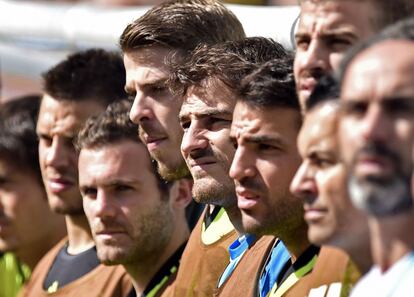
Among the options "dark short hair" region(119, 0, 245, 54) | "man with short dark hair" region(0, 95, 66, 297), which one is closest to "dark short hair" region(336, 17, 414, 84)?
"dark short hair" region(119, 0, 245, 54)

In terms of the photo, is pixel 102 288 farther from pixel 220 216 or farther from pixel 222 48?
pixel 222 48

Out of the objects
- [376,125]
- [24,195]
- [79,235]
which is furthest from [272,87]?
[24,195]

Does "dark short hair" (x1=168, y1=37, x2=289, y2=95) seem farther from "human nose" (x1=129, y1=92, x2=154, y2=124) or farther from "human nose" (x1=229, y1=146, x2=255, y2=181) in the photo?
"human nose" (x1=229, y1=146, x2=255, y2=181)

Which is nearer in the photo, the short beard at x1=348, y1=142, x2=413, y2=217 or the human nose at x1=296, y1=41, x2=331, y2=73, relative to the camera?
the short beard at x1=348, y1=142, x2=413, y2=217

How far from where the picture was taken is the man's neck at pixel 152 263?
544 centimetres

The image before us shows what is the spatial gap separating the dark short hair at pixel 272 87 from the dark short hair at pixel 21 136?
270 cm

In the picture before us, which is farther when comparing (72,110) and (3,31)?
(3,31)


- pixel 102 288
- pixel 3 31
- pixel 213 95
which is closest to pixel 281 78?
pixel 213 95

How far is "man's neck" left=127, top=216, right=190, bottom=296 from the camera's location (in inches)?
214

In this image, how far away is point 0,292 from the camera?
706cm

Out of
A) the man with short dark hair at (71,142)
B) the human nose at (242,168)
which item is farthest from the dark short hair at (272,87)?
the man with short dark hair at (71,142)

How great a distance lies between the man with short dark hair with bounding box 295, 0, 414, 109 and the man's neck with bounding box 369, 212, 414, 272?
636 millimetres

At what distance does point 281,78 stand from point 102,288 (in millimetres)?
1851

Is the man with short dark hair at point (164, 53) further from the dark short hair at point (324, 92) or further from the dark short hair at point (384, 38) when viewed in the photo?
the dark short hair at point (384, 38)
